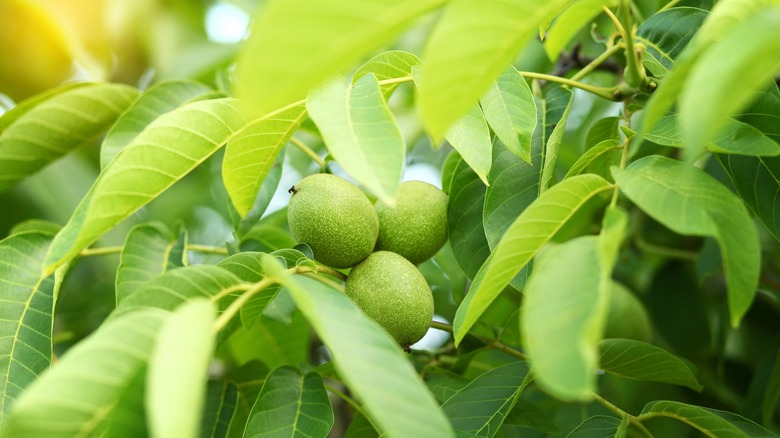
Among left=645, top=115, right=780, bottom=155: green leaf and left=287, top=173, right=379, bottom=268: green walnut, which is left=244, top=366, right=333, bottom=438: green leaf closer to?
left=287, top=173, right=379, bottom=268: green walnut

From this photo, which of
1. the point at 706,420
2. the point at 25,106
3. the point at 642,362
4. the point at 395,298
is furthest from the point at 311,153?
the point at 706,420

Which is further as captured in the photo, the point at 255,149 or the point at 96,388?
the point at 255,149

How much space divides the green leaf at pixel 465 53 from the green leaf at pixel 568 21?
0.11 m

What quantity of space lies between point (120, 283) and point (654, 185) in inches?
28.5

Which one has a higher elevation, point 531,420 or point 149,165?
point 149,165

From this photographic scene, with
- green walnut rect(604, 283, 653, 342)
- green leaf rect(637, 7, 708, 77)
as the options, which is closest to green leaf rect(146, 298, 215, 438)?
green leaf rect(637, 7, 708, 77)

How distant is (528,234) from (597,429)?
0.37 m

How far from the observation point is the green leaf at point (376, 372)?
1.90 feet

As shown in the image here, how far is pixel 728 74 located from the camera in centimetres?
52

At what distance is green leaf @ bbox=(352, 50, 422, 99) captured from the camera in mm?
1011

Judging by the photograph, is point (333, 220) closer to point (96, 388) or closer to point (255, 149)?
point (255, 149)

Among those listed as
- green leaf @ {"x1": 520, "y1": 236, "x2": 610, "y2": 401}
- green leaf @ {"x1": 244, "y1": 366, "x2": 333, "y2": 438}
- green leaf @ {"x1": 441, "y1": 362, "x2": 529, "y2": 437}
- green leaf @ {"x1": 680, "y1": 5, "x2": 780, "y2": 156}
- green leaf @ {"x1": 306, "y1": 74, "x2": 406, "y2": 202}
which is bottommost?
green leaf @ {"x1": 441, "y1": 362, "x2": 529, "y2": 437}

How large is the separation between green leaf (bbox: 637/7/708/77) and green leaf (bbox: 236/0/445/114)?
63 centimetres

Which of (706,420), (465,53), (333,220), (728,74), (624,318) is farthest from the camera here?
(624,318)
